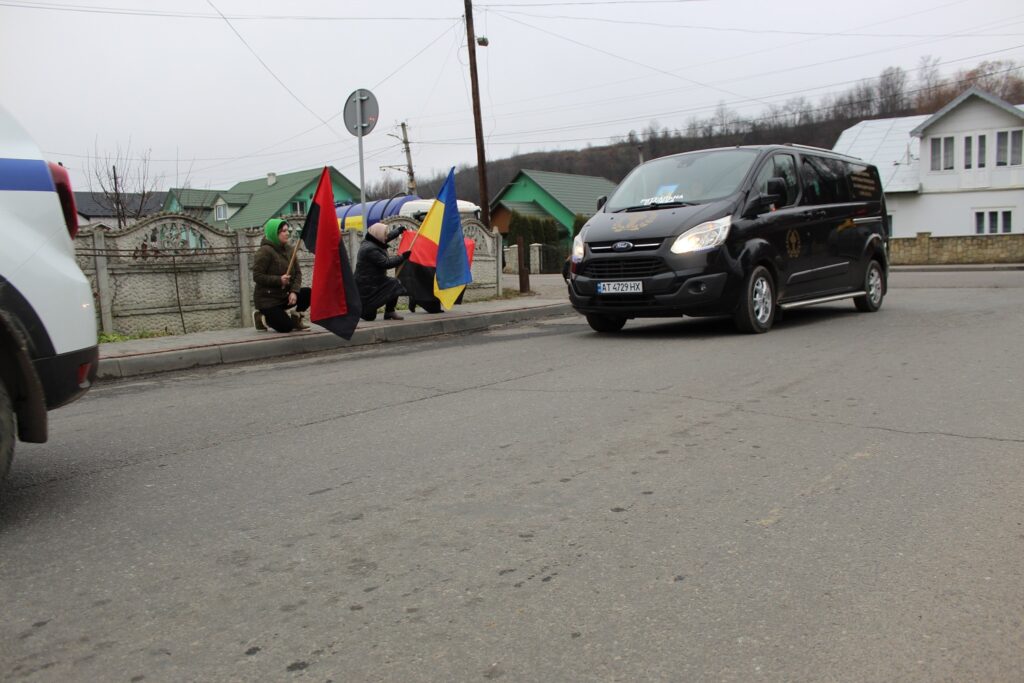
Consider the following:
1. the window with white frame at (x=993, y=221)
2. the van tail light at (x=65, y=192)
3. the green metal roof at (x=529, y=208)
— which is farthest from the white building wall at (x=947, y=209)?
the van tail light at (x=65, y=192)

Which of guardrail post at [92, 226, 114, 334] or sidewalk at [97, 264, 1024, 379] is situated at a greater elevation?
guardrail post at [92, 226, 114, 334]

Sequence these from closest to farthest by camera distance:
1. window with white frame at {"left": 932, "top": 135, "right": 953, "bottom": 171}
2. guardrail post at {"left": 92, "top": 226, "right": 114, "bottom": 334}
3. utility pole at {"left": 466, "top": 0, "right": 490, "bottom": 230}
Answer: guardrail post at {"left": 92, "top": 226, "right": 114, "bottom": 334} < utility pole at {"left": 466, "top": 0, "right": 490, "bottom": 230} < window with white frame at {"left": 932, "top": 135, "right": 953, "bottom": 171}

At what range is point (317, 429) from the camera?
19.0 feet

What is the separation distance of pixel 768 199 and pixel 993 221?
36.4m

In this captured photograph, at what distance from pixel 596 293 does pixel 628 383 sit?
3202 millimetres

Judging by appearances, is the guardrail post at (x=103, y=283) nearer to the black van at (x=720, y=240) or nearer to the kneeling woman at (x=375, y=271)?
the kneeling woman at (x=375, y=271)

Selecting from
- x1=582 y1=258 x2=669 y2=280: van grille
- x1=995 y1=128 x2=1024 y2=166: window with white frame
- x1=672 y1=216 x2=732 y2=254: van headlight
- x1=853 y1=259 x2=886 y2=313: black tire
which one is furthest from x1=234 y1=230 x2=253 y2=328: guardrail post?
x1=995 y1=128 x2=1024 y2=166: window with white frame

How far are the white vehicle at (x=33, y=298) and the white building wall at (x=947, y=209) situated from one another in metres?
41.8

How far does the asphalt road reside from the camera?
2645mm

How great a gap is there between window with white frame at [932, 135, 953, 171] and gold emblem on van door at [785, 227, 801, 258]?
116 ft

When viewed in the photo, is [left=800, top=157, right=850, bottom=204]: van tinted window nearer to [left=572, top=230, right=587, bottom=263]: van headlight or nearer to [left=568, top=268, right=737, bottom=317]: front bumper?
[left=568, top=268, right=737, bottom=317]: front bumper

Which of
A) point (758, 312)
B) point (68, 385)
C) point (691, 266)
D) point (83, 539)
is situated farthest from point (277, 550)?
point (758, 312)

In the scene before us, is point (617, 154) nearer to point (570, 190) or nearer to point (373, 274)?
point (570, 190)

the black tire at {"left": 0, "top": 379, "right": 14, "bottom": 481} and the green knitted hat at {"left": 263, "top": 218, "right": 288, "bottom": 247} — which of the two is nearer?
the black tire at {"left": 0, "top": 379, "right": 14, "bottom": 481}
